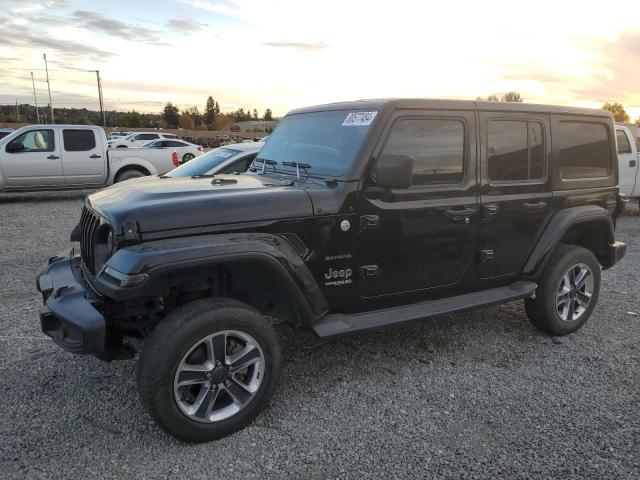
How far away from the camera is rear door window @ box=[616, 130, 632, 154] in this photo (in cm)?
1086

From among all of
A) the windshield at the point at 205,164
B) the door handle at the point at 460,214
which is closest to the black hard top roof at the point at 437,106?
the door handle at the point at 460,214

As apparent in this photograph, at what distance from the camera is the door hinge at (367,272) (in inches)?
140

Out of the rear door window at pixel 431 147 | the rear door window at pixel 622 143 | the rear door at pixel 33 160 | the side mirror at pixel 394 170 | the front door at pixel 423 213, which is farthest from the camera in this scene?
the rear door at pixel 33 160

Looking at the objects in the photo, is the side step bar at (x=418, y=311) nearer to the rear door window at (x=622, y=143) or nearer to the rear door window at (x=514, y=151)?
the rear door window at (x=514, y=151)

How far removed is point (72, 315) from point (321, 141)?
82.5 inches

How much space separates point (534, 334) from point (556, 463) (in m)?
1.98

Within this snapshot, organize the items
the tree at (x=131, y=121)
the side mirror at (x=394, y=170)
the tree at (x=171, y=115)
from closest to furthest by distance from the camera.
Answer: the side mirror at (x=394, y=170)
the tree at (x=131, y=121)
the tree at (x=171, y=115)

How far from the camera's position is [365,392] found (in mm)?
3656

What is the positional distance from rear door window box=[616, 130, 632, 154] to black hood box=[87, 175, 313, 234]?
32.7ft

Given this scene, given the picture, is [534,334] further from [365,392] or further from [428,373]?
[365,392]

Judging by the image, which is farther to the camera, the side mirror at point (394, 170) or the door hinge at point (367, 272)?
the door hinge at point (367, 272)

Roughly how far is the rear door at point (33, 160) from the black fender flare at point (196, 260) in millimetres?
10971

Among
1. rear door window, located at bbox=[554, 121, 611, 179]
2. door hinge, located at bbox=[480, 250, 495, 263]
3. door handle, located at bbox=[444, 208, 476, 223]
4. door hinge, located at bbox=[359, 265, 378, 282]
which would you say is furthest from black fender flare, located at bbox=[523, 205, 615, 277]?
door hinge, located at bbox=[359, 265, 378, 282]

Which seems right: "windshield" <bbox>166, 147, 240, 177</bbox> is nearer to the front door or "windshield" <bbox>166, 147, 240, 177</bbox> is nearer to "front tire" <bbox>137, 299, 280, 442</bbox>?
the front door
